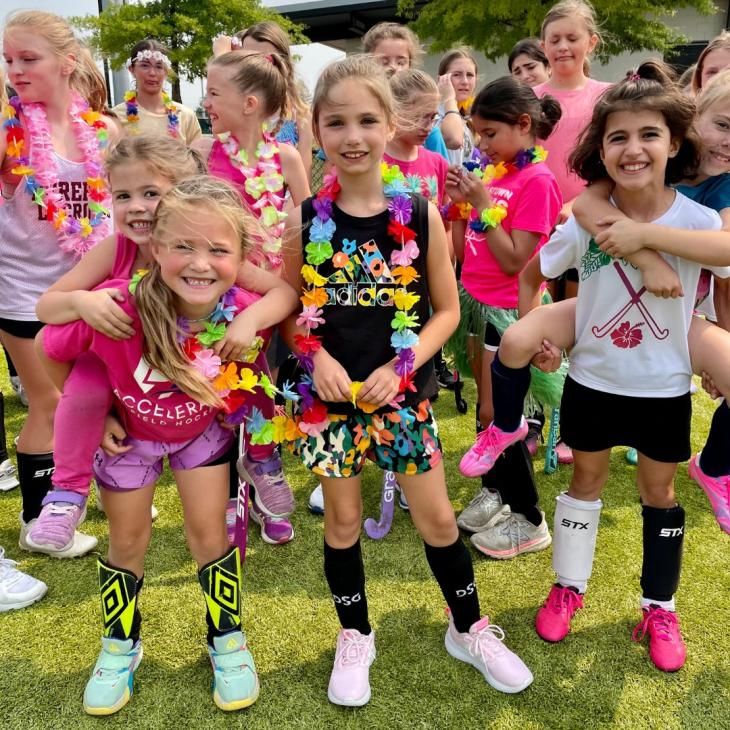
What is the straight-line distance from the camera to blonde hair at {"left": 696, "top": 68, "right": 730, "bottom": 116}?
1.88 metres

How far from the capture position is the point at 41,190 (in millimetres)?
2424

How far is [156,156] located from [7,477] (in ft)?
7.07

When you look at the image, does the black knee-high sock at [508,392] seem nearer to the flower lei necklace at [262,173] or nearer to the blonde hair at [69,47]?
the flower lei necklace at [262,173]

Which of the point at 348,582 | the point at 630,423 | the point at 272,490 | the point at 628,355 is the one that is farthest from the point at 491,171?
the point at 348,582

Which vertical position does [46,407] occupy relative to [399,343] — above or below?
below

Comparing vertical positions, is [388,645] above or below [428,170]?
below

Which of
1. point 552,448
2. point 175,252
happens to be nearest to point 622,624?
point 552,448

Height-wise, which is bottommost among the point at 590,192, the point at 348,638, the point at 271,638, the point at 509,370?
the point at 271,638

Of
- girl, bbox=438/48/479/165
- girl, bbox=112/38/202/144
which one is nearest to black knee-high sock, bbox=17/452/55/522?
girl, bbox=438/48/479/165

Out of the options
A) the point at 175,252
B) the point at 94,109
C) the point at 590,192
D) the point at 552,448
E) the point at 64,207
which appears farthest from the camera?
the point at 552,448

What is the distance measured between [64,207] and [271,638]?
182cm

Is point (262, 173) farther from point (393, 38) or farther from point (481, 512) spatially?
point (481, 512)

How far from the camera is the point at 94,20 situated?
18.0 m

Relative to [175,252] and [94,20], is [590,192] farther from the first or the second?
[94,20]
